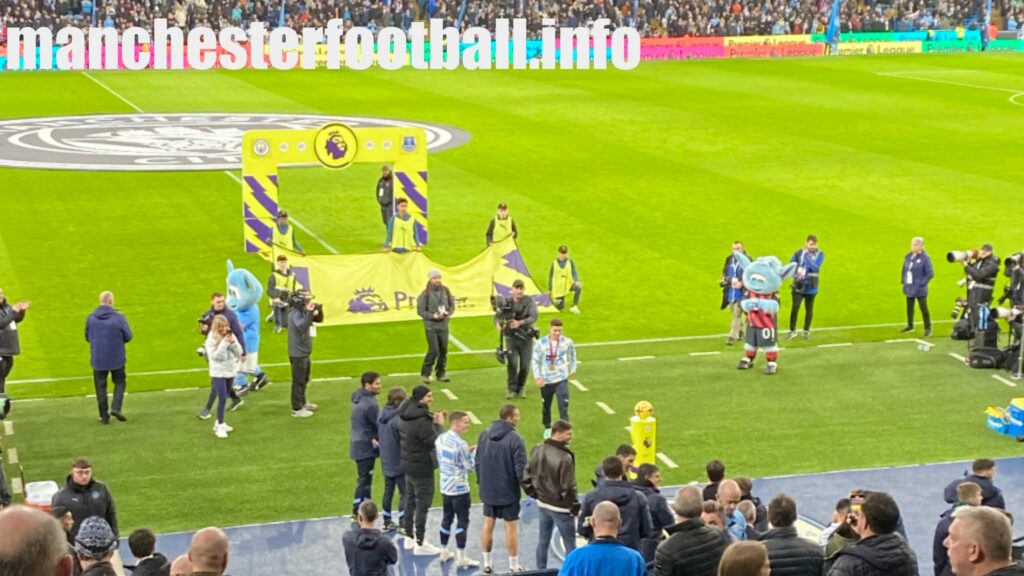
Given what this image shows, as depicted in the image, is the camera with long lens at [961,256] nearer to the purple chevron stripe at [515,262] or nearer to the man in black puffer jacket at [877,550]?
the purple chevron stripe at [515,262]

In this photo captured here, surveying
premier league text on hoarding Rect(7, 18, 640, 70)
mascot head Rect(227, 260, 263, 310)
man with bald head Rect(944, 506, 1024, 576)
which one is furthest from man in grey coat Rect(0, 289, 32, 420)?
premier league text on hoarding Rect(7, 18, 640, 70)

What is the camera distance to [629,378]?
22188 millimetres

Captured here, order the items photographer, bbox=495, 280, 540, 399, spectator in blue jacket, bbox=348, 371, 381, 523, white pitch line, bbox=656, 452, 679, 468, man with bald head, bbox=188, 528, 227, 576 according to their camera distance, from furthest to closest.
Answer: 1. photographer, bbox=495, 280, 540, 399
2. white pitch line, bbox=656, 452, 679, 468
3. spectator in blue jacket, bbox=348, 371, 381, 523
4. man with bald head, bbox=188, 528, 227, 576

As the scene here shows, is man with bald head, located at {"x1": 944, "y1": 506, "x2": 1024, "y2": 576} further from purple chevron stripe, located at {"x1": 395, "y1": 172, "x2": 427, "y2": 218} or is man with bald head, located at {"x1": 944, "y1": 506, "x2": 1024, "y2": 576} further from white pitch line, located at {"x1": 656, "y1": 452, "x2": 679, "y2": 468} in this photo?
purple chevron stripe, located at {"x1": 395, "y1": 172, "x2": 427, "y2": 218}

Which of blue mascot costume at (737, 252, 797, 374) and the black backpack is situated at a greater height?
→ blue mascot costume at (737, 252, 797, 374)

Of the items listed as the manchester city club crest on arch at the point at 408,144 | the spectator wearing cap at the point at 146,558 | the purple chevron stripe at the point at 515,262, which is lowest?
the purple chevron stripe at the point at 515,262

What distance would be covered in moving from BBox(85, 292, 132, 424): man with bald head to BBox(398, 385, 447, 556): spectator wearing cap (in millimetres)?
5695

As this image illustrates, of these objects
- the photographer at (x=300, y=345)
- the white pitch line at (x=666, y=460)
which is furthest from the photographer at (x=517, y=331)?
the white pitch line at (x=666, y=460)

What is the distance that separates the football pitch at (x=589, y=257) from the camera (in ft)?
62.5

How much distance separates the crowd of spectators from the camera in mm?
68812

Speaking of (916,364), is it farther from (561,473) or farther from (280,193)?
(280,193)

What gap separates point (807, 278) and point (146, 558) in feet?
50.3

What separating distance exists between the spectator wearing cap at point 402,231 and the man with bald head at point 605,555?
1745cm

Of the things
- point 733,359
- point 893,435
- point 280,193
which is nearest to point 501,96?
point 280,193
